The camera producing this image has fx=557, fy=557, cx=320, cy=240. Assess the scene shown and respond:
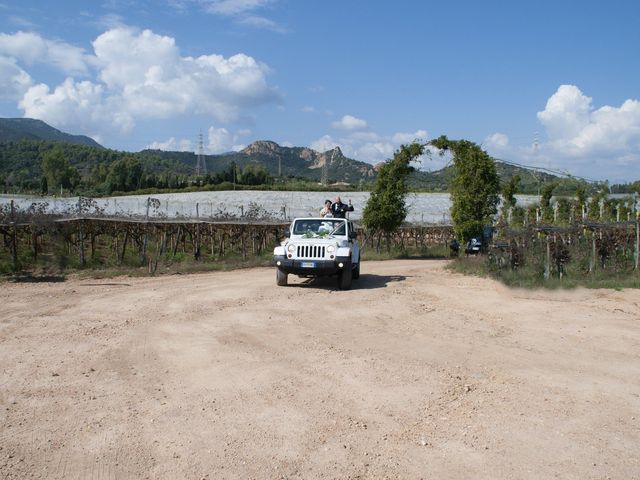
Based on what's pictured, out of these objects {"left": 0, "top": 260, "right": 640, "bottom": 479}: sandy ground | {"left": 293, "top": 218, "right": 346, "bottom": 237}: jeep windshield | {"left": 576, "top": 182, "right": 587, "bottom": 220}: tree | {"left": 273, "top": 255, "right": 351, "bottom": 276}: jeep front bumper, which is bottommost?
{"left": 0, "top": 260, "right": 640, "bottom": 479}: sandy ground

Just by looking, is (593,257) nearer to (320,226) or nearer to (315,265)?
(320,226)

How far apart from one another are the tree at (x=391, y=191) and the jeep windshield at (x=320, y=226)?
32.8 feet

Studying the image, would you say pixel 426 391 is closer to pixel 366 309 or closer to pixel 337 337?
pixel 337 337

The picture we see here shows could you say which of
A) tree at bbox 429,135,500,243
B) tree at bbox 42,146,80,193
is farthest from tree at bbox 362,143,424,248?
tree at bbox 42,146,80,193

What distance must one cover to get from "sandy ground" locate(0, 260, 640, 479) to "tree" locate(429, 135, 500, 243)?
10.2 meters

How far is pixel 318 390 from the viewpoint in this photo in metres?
6.35

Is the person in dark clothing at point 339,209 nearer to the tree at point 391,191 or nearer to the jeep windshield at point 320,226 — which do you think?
the jeep windshield at point 320,226

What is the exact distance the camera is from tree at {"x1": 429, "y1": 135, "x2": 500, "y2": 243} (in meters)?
21.6

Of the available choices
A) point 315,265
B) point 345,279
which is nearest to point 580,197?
point 345,279

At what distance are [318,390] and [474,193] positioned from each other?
16.9m

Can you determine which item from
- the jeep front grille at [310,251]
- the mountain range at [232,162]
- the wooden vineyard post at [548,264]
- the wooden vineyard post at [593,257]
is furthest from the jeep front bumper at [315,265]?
the mountain range at [232,162]

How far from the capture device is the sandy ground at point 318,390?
4668 mm

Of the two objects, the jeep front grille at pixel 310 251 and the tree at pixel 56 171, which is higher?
the tree at pixel 56 171

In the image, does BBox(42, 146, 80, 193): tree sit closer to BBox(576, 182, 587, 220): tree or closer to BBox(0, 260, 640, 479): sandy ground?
BBox(576, 182, 587, 220): tree
